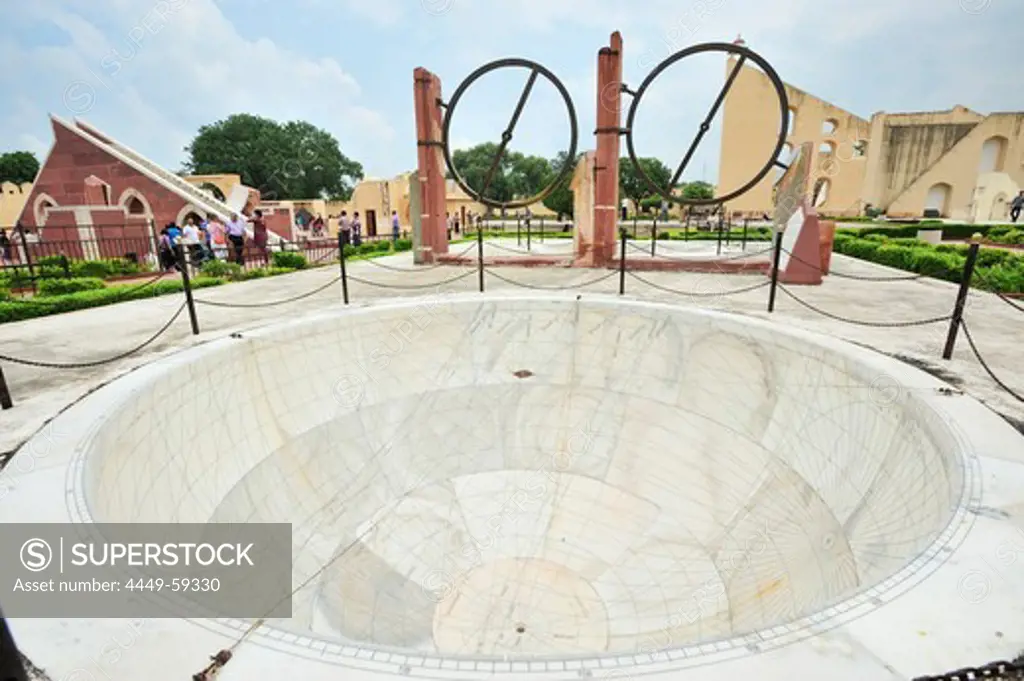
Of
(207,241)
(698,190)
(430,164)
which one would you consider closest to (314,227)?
(207,241)

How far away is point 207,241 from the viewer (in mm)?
14500

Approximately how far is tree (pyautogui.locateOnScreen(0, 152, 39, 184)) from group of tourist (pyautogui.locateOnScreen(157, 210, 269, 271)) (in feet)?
158

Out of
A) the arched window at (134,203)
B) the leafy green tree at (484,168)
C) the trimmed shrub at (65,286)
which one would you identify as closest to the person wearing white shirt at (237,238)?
the trimmed shrub at (65,286)

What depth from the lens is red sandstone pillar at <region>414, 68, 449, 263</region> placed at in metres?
13.1

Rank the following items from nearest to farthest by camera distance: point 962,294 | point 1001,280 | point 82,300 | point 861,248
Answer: point 962,294 → point 82,300 → point 1001,280 → point 861,248

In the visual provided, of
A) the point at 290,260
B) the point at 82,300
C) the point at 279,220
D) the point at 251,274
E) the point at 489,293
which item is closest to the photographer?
the point at 82,300

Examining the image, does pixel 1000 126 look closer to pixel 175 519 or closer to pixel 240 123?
pixel 175 519

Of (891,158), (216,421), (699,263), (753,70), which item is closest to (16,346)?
(216,421)

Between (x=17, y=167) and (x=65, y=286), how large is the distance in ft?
175

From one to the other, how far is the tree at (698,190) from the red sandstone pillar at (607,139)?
115 ft

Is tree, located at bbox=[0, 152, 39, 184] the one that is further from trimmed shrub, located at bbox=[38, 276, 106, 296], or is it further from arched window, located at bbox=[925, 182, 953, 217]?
arched window, located at bbox=[925, 182, 953, 217]

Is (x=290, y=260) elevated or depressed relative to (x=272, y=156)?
depressed

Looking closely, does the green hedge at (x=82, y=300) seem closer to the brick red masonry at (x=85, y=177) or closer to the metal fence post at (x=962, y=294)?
the brick red masonry at (x=85, y=177)

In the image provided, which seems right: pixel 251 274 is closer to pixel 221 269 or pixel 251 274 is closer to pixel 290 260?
pixel 221 269
